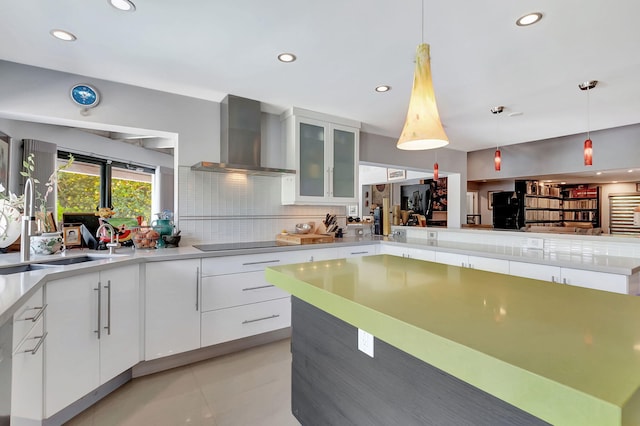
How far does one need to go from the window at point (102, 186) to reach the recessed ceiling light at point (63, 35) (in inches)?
62.9

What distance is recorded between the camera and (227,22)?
182 cm

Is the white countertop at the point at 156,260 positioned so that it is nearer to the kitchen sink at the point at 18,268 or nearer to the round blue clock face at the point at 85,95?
the kitchen sink at the point at 18,268

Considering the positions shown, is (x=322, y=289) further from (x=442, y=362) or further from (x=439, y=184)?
(x=439, y=184)

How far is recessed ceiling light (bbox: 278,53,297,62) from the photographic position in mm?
2201

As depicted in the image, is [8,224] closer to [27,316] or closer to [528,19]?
[27,316]

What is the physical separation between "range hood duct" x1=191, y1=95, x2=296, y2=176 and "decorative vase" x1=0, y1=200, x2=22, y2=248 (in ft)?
4.23

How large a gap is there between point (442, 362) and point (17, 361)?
71.5 inches

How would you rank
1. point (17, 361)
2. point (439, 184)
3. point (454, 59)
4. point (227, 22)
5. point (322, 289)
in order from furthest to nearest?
point (439, 184) → point (454, 59) → point (227, 22) → point (17, 361) → point (322, 289)

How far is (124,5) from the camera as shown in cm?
166

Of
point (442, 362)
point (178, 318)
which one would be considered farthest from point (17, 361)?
point (442, 362)

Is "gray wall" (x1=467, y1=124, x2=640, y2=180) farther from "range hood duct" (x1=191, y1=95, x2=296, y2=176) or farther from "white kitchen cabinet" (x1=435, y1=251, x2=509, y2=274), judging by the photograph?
"range hood duct" (x1=191, y1=95, x2=296, y2=176)

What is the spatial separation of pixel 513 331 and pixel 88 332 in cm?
221

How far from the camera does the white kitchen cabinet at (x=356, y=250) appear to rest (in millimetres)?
3273

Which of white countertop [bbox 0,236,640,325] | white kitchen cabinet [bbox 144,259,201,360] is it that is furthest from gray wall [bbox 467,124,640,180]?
white kitchen cabinet [bbox 144,259,201,360]
